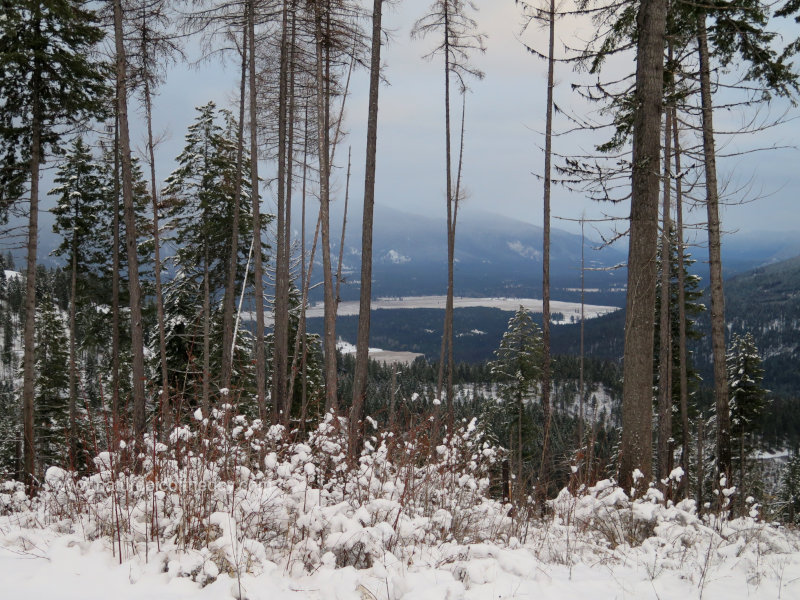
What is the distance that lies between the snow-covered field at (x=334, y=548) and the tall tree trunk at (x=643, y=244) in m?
1.80

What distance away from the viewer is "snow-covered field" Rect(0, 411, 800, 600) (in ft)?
9.21

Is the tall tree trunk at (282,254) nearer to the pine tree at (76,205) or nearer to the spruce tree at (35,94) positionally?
the spruce tree at (35,94)

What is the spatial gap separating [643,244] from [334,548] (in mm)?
5364

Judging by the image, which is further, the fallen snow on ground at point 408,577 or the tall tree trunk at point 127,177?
the tall tree trunk at point 127,177

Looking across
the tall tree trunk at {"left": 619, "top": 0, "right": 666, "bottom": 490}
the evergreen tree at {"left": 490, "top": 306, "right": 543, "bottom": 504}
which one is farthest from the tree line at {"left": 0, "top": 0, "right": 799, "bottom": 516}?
the evergreen tree at {"left": 490, "top": 306, "right": 543, "bottom": 504}

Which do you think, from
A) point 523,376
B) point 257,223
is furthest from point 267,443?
point 523,376

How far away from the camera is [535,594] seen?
298cm

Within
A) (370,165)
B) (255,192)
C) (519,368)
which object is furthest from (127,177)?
(519,368)

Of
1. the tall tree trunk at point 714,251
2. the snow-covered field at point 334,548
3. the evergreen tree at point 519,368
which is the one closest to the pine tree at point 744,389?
the evergreen tree at point 519,368

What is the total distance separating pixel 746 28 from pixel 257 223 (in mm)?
10885

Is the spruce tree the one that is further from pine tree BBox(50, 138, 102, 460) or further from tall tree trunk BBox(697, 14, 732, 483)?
tall tree trunk BBox(697, 14, 732, 483)

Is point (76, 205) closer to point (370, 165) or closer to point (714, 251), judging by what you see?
point (370, 165)

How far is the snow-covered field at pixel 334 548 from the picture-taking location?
2807 millimetres

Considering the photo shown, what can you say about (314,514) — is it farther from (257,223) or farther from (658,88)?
(257,223)
